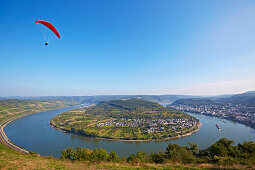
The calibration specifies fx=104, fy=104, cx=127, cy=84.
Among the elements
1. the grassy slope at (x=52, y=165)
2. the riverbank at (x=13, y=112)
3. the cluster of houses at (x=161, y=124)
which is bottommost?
the cluster of houses at (x=161, y=124)

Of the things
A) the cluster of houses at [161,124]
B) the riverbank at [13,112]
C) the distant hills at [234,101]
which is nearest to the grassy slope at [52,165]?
the riverbank at [13,112]

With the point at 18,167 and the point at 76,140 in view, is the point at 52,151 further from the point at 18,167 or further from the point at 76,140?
the point at 18,167

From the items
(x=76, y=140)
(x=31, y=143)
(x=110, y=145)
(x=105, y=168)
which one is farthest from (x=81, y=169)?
(x=31, y=143)

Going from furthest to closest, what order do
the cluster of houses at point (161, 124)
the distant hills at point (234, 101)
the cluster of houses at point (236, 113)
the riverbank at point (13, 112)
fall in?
1. the distant hills at point (234, 101)
2. the cluster of houses at point (236, 113)
3. the cluster of houses at point (161, 124)
4. the riverbank at point (13, 112)

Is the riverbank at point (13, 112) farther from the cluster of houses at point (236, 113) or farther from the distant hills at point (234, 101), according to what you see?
the distant hills at point (234, 101)

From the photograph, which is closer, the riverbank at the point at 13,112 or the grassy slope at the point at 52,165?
the grassy slope at the point at 52,165

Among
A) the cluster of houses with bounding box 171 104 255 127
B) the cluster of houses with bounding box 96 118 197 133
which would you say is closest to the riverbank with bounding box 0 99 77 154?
the cluster of houses with bounding box 96 118 197 133

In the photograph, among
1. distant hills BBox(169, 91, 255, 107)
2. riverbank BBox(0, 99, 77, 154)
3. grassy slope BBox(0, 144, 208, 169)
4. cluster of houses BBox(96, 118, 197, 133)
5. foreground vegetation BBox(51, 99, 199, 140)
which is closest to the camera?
grassy slope BBox(0, 144, 208, 169)

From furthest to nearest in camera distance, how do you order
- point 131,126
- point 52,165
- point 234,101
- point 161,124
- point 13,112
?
point 234,101 → point 13,112 → point 161,124 → point 131,126 → point 52,165

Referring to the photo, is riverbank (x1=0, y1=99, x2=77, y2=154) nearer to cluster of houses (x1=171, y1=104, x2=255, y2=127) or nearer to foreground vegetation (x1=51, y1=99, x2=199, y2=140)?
foreground vegetation (x1=51, y1=99, x2=199, y2=140)

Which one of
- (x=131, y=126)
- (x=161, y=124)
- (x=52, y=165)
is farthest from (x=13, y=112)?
(x=52, y=165)

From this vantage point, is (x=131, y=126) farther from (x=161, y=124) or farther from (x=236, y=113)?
(x=236, y=113)
